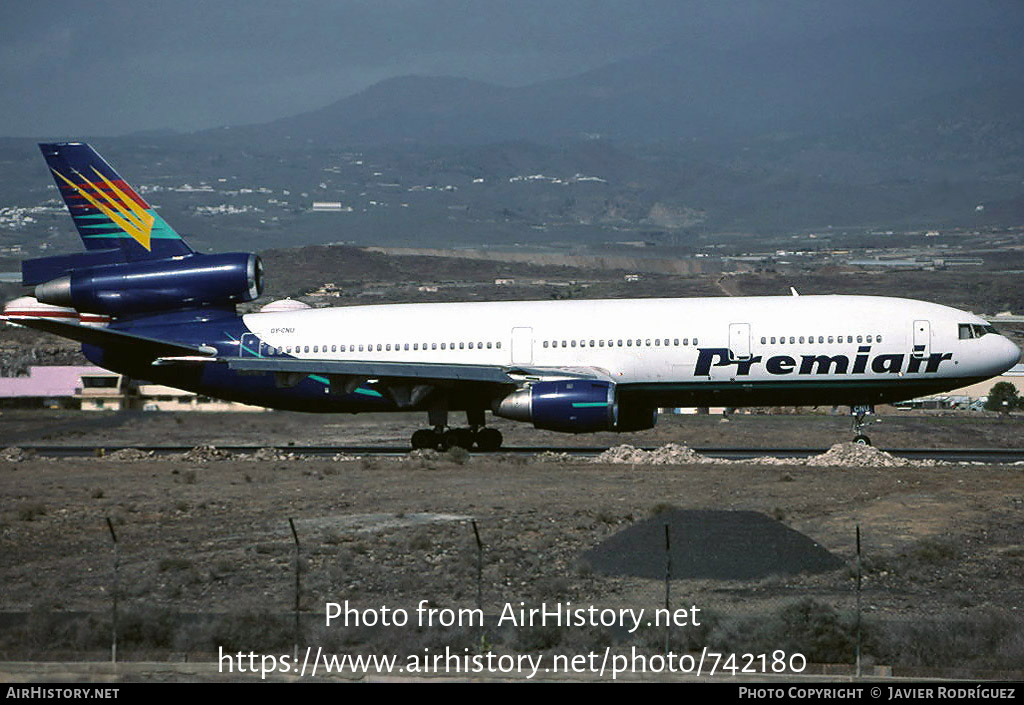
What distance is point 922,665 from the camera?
18203mm

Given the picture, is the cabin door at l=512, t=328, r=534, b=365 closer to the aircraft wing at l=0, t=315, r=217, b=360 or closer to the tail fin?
the aircraft wing at l=0, t=315, r=217, b=360

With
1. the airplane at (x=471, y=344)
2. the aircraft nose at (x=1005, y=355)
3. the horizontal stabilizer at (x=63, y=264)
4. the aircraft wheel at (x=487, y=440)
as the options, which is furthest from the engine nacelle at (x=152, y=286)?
the aircraft nose at (x=1005, y=355)

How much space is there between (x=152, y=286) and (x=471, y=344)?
30.9 ft

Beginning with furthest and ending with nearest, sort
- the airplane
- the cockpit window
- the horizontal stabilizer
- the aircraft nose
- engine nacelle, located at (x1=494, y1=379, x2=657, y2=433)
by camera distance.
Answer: the horizontal stabilizer < the aircraft nose < the cockpit window < the airplane < engine nacelle, located at (x1=494, y1=379, x2=657, y2=433)

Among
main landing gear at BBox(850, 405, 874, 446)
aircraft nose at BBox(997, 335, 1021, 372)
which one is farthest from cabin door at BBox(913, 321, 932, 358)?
main landing gear at BBox(850, 405, 874, 446)

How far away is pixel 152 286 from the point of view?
41.3 m

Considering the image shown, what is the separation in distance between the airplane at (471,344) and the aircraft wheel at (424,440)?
0.05 metres

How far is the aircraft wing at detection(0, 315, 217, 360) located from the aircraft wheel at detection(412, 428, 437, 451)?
6239 millimetres

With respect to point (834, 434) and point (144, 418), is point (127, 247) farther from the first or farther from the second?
point (834, 434)

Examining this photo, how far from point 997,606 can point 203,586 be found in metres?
12.4

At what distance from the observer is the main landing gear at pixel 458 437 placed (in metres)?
41.3

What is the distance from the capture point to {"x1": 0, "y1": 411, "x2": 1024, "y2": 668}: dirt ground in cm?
→ 2225
